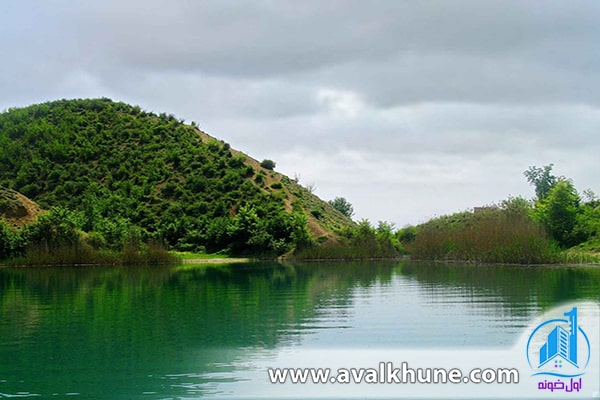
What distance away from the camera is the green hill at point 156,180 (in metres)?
66.8

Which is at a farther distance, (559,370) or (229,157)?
(229,157)

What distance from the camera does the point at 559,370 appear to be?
1117 cm

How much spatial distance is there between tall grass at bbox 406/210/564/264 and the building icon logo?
23.0m

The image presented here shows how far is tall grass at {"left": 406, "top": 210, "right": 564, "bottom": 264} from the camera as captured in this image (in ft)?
123

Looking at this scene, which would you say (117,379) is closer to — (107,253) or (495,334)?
(495,334)

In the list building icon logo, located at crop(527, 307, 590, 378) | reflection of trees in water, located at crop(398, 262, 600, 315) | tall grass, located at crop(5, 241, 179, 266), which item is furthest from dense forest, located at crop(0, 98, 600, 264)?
building icon logo, located at crop(527, 307, 590, 378)

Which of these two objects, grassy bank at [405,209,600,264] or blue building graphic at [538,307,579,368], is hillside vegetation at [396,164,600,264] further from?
blue building graphic at [538,307,579,368]

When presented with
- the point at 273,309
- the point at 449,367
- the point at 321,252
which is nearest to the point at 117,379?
the point at 449,367

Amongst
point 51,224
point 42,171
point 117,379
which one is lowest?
point 117,379

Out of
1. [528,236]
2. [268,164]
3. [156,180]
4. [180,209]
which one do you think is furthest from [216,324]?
[268,164]

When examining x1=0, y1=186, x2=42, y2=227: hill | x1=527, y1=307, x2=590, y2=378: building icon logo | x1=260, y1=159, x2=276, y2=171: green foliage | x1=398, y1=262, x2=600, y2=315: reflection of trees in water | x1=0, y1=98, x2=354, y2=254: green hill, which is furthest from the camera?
x1=260, y1=159, x2=276, y2=171: green foliage

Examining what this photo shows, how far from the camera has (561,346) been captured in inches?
495

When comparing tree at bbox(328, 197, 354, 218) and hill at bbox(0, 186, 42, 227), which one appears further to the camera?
tree at bbox(328, 197, 354, 218)

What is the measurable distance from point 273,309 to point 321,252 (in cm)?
3760
